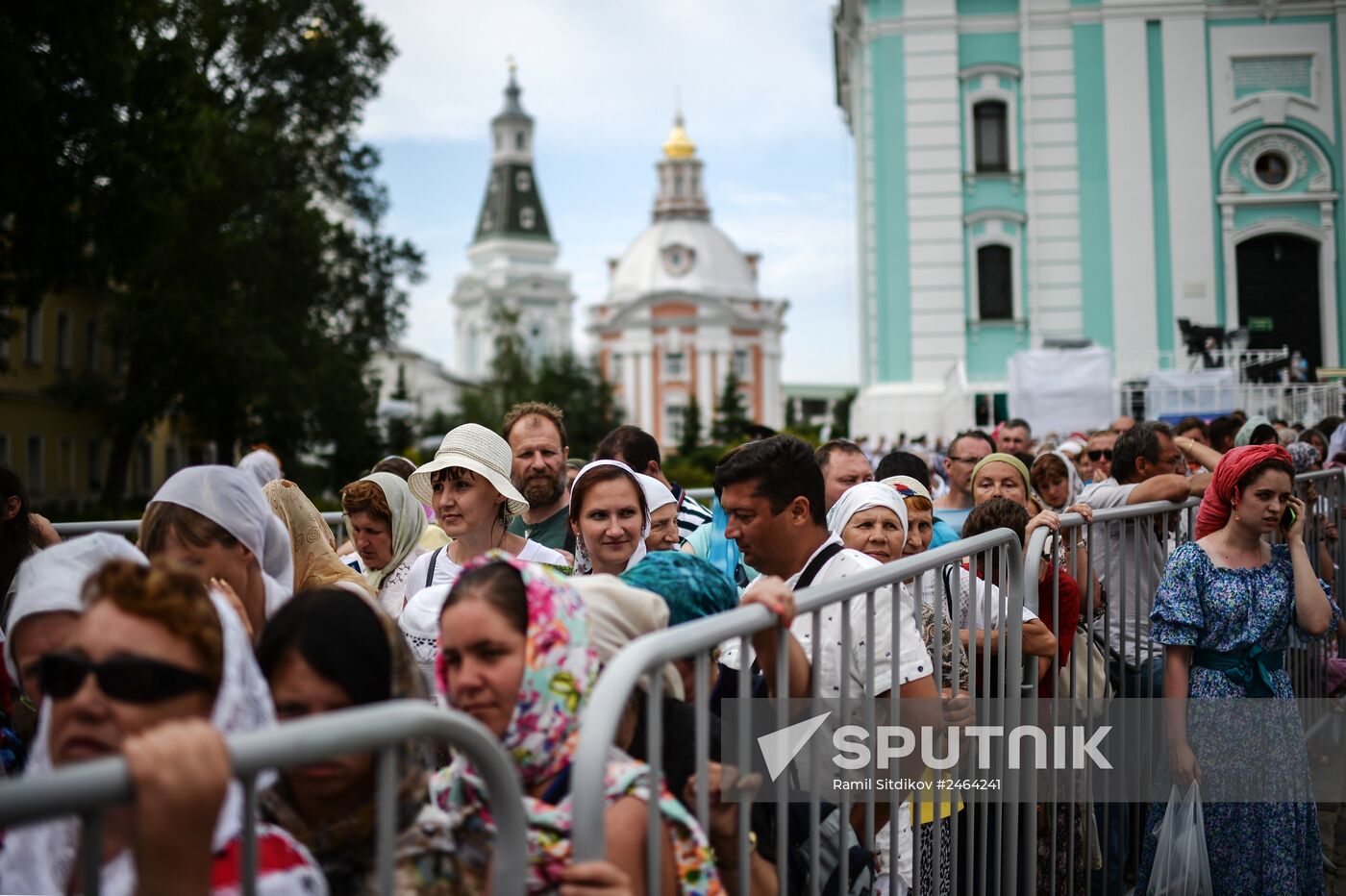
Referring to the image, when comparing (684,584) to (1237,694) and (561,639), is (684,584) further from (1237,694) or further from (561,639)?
(1237,694)

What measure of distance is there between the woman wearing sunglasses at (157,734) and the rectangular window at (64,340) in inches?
1664

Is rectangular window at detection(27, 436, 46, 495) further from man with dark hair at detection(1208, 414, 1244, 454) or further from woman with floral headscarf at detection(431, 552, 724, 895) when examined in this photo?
woman with floral headscarf at detection(431, 552, 724, 895)

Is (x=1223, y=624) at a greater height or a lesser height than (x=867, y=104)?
lesser

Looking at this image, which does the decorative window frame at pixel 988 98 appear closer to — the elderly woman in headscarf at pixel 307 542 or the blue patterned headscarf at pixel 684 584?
the elderly woman in headscarf at pixel 307 542

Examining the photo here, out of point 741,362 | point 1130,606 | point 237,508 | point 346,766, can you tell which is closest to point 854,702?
point 346,766

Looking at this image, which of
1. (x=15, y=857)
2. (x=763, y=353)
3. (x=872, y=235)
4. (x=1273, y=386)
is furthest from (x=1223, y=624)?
(x=763, y=353)

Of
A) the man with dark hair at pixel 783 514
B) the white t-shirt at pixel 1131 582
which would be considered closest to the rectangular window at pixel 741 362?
the white t-shirt at pixel 1131 582

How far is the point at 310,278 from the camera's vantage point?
107ft

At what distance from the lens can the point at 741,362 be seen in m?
114

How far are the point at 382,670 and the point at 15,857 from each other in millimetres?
744

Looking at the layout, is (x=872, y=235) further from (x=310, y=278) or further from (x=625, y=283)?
(x=625, y=283)

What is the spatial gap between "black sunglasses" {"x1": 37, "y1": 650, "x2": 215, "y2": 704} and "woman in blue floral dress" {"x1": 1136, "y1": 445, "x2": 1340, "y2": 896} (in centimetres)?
417

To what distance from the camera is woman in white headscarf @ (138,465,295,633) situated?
11.9 feet

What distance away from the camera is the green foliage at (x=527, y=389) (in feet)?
267
